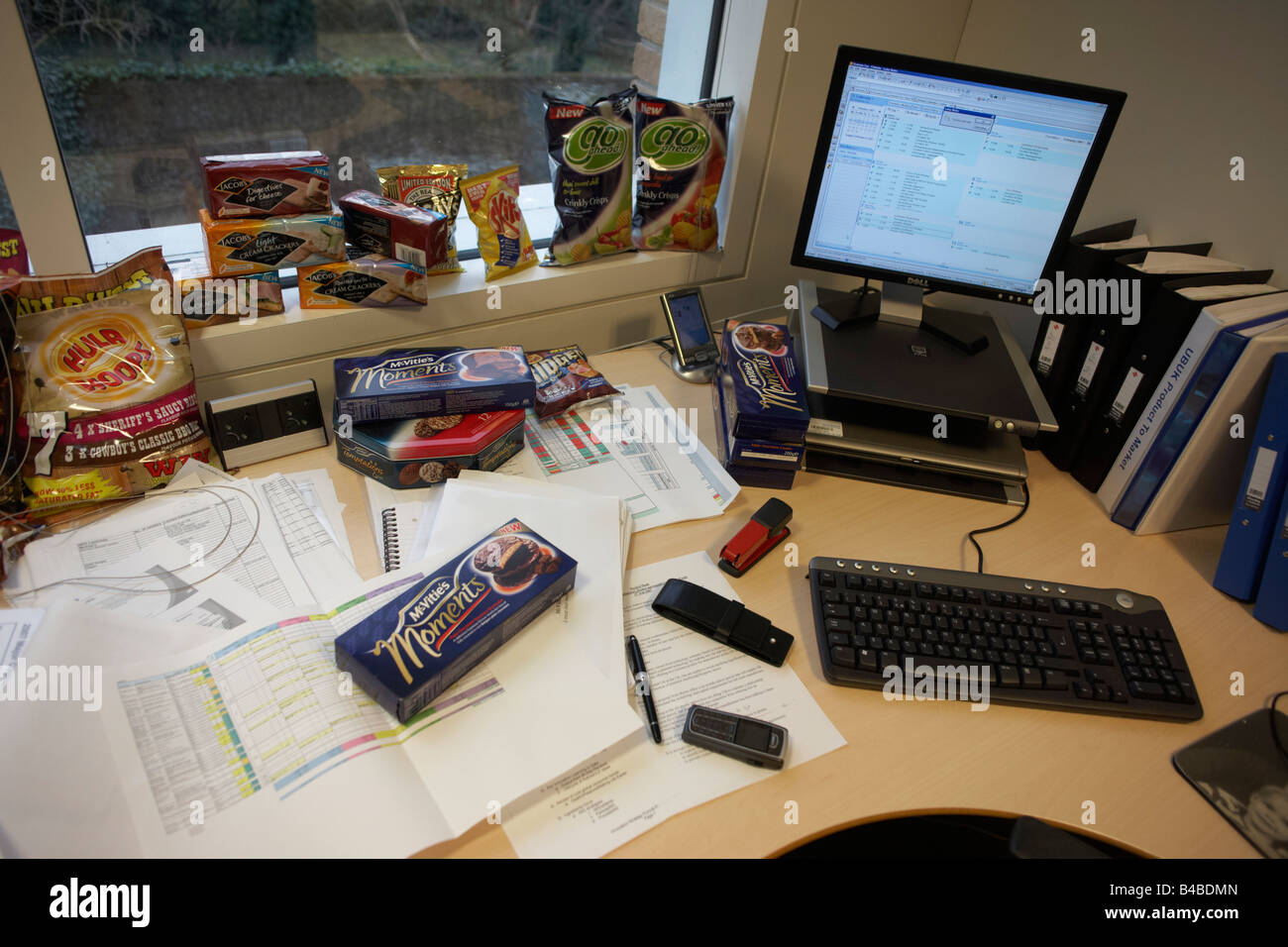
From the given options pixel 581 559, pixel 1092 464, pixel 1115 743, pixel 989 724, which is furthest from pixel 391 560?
pixel 1092 464

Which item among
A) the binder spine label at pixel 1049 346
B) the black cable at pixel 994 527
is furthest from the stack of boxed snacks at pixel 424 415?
the binder spine label at pixel 1049 346

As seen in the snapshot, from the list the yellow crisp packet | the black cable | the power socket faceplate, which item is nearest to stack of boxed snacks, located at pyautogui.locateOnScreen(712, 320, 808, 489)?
the black cable

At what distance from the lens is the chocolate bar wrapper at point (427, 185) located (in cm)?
127

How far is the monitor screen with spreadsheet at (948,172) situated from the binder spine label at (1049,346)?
2.6 inches

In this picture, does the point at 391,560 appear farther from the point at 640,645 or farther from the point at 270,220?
the point at 270,220

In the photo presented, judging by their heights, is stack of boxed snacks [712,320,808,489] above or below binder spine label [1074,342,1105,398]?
below

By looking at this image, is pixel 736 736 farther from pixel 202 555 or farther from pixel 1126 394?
pixel 1126 394

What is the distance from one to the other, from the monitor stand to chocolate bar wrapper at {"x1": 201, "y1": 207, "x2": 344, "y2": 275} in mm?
770

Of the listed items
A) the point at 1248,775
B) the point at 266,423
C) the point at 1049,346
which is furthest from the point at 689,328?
the point at 1248,775

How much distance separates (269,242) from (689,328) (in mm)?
671

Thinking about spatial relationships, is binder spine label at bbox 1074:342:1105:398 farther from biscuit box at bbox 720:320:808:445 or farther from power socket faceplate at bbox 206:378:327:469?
power socket faceplate at bbox 206:378:327:469

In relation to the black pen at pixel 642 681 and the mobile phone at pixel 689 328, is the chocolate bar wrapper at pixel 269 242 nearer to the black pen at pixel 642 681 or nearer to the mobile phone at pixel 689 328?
the mobile phone at pixel 689 328

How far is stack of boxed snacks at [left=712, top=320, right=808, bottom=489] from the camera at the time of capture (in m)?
1.18

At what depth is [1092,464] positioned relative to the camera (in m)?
1.32
